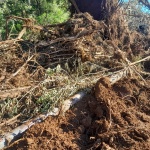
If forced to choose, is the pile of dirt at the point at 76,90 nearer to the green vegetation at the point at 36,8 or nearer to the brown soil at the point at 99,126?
the brown soil at the point at 99,126

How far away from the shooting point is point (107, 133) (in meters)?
3.13

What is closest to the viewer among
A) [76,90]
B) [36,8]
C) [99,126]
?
[99,126]

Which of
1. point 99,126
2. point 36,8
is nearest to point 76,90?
point 99,126

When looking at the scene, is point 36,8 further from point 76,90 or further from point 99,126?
point 99,126

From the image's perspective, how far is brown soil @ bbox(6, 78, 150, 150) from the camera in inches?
119

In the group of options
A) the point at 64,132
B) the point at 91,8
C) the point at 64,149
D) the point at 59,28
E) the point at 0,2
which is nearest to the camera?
the point at 64,149

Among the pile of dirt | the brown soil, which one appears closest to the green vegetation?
the pile of dirt

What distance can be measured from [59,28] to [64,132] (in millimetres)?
2778

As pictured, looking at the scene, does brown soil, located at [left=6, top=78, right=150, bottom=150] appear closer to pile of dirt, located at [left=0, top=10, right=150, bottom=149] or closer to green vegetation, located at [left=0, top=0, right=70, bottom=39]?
pile of dirt, located at [left=0, top=10, right=150, bottom=149]

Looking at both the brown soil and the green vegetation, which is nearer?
the brown soil

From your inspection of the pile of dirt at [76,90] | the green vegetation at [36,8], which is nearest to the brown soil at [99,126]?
the pile of dirt at [76,90]

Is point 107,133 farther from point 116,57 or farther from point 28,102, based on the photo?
point 116,57

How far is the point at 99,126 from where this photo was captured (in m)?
3.27

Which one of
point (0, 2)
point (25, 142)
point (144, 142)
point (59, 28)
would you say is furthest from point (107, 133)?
point (0, 2)
